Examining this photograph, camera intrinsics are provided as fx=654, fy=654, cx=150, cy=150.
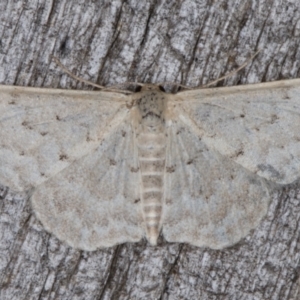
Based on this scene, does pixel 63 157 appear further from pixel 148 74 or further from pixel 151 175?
pixel 148 74

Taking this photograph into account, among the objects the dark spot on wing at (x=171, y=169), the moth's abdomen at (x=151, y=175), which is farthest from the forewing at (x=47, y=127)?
the dark spot on wing at (x=171, y=169)

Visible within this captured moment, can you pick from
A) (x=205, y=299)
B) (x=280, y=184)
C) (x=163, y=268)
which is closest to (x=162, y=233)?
(x=163, y=268)

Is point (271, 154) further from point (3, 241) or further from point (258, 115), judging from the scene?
point (3, 241)

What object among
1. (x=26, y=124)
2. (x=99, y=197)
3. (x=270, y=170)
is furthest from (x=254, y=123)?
(x=26, y=124)

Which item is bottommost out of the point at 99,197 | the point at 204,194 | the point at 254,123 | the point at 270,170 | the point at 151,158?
the point at 99,197

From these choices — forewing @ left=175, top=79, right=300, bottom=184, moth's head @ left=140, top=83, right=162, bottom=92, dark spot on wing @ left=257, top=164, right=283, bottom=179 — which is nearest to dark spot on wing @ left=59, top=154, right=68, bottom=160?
moth's head @ left=140, top=83, right=162, bottom=92

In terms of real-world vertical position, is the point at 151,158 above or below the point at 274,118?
below

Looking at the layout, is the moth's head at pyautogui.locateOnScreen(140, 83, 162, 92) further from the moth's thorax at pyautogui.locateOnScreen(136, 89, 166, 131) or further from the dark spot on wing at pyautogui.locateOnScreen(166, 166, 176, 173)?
the dark spot on wing at pyautogui.locateOnScreen(166, 166, 176, 173)
